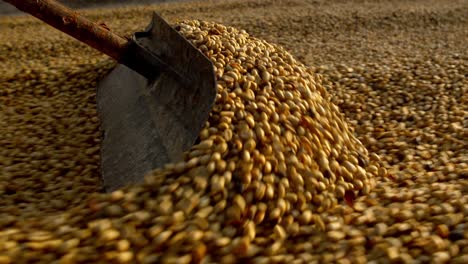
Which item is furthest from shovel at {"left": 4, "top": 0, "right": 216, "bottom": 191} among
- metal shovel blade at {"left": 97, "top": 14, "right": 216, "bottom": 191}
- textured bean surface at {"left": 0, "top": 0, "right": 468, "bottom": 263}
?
textured bean surface at {"left": 0, "top": 0, "right": 468, "bottom": 263}

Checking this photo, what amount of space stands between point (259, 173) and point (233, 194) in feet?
0.68

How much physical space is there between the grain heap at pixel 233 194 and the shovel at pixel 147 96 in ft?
0.65

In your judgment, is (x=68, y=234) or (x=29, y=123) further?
(x=29, y=123)

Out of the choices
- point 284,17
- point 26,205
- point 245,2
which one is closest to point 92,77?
point 26,205

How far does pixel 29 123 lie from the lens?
4.46m

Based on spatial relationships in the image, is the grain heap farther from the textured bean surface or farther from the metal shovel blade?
the metal shovel blade

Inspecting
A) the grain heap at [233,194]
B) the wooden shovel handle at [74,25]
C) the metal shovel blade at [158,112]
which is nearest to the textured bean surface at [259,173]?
the grain heap at [233,194]

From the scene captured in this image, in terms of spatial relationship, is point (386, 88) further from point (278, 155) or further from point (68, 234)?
point (68, 234)

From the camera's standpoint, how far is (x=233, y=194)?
2.60 m

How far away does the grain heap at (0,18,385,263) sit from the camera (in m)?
2.28

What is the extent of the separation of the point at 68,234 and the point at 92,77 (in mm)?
3432

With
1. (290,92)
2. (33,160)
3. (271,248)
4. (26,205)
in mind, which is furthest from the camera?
(33,160)

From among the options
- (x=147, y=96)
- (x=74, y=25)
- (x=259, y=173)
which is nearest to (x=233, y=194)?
(x=259, y=173)

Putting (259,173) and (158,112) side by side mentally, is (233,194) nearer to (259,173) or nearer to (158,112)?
(259,173)
